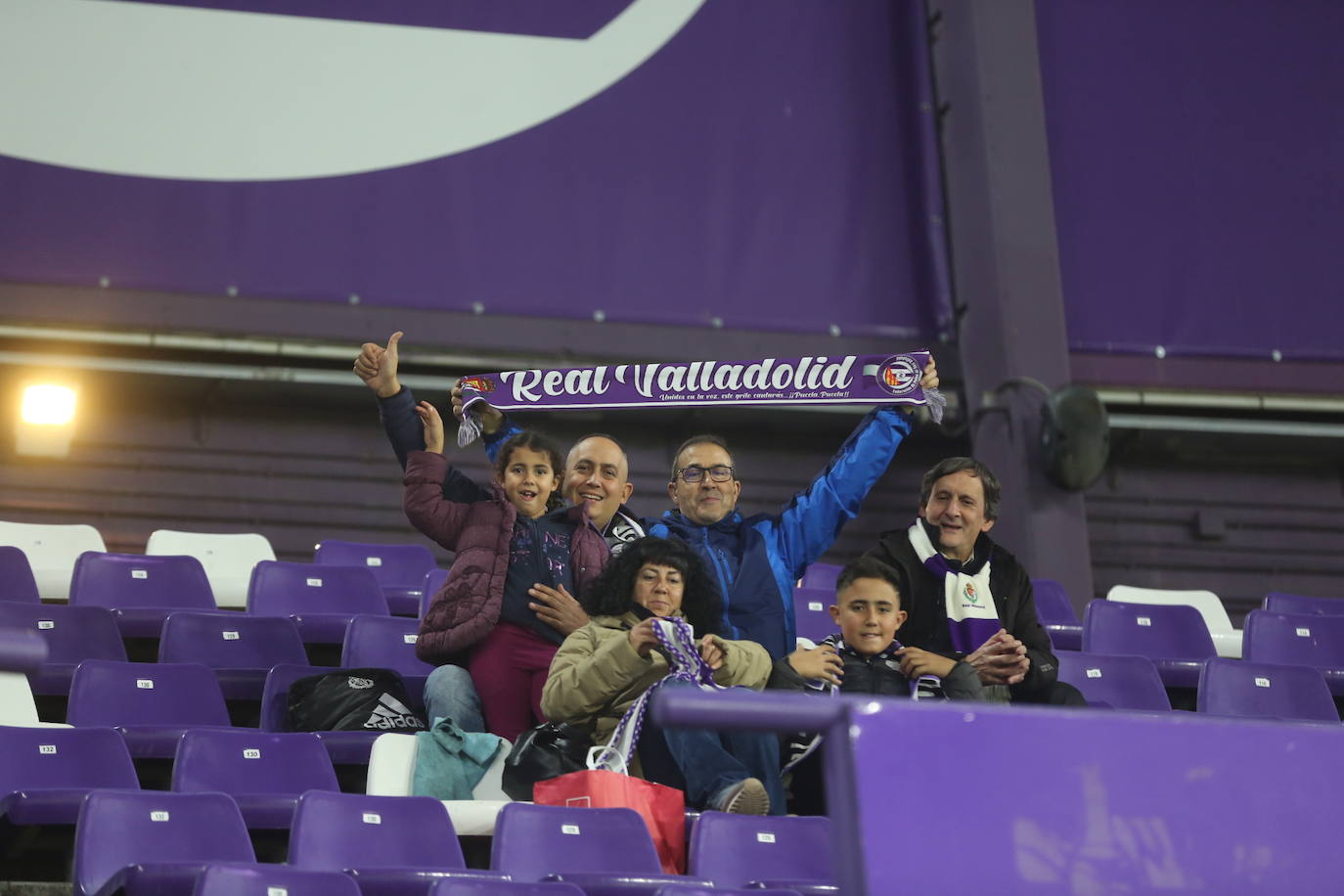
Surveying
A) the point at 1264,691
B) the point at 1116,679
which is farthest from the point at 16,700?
the point at 1264,691

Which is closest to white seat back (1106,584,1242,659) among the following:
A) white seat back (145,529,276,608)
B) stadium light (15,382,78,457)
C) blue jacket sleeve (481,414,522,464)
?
blue jacket sleeve (481,414,522,464)

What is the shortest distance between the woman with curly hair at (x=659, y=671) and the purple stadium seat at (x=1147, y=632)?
2028 mm

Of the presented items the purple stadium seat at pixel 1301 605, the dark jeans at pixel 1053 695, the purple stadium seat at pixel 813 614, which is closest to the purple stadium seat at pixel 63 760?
the dark jeans at pixel 1053 695

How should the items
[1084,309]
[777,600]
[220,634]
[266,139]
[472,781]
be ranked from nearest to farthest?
[472,781]
[777,600]
[220,634]
[266,139]
[1084,309]

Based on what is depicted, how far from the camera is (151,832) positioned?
10.1 ft

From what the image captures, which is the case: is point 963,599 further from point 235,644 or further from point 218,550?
point 218,550

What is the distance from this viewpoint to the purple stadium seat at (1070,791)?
3.31 feet

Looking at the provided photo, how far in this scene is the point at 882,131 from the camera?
8.02 m

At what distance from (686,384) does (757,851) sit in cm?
197

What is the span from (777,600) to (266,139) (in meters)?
4.22

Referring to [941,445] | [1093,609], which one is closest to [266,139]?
[941,445]

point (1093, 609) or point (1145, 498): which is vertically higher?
point (1145, 498)

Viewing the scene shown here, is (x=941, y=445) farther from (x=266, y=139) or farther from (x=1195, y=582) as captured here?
(x=266, y=139)

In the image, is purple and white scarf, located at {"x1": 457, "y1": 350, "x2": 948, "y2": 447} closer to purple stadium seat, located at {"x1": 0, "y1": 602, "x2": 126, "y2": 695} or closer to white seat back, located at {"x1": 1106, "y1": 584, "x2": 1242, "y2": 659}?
purple stadium seat, located at {"x1": 0, "y1": 602, "x2": 126, "y2": 695}
